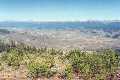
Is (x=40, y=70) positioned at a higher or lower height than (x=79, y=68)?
higher

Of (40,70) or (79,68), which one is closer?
(40,70)

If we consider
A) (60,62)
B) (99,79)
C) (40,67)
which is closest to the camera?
(99,79)

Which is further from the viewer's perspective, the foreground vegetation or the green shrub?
the green shrub

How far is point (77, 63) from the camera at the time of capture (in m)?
163

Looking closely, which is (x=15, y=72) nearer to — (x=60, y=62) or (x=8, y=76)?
(x=8, y=76)

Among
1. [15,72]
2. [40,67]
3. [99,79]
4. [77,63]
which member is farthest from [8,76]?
[99,79]

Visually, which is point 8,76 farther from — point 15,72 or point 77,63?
point 77,63

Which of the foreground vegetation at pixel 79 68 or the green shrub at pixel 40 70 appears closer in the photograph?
the foreground vegetation at pixel 79 68

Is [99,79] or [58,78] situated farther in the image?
[58,78]

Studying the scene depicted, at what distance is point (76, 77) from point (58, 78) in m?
9.62

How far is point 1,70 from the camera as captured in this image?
620 ft

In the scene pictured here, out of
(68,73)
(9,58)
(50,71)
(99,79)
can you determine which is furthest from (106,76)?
(9,58)

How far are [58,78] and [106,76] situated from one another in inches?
997

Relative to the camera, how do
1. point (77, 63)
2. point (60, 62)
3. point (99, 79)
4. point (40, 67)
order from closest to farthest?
point (99, 79), point (40, 67), point (77, 63), point (60, 62)
